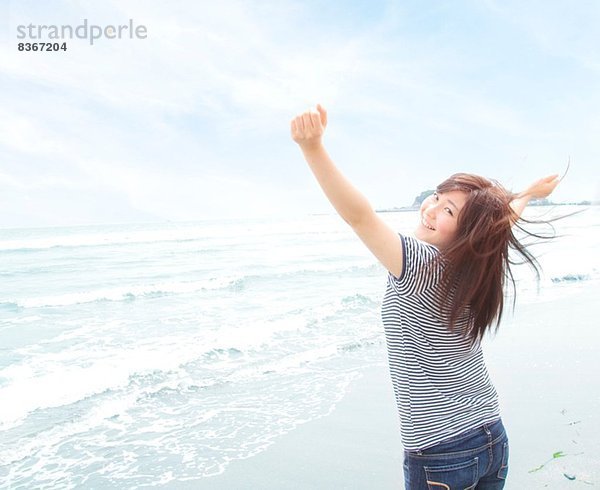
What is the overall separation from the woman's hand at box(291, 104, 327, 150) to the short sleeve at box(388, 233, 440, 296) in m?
0.35

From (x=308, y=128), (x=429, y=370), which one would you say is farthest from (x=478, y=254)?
(x=308, y=128)

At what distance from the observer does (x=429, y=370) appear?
65.0 inches

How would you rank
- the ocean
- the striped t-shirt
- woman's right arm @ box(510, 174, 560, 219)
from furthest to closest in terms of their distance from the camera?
1. the ocean
2. woman's right arm @ box(510, 174, 560, 219)
3. the striped t-shirt

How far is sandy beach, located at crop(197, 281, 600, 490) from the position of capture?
384 cm

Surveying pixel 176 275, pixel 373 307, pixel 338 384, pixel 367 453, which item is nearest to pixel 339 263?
pixel 176 275

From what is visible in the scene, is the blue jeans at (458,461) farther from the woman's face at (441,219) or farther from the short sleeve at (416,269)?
the woman's face at (441,219)

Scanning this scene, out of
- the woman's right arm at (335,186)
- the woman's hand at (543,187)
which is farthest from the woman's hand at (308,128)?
the woman's hand at (543,187)

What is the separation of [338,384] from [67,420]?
2.84 meters

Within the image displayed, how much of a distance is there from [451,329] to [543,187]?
2.66 ft

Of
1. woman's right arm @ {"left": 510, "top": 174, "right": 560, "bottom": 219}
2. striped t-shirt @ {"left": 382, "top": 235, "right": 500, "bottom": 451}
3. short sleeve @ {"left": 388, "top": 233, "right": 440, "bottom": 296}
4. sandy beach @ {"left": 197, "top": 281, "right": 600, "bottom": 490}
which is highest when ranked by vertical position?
woman's right arm @ {"left": 510, "top": 174, "right": 560, "bottom": 219}

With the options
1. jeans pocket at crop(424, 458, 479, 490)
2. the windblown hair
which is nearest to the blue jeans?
jeans pocket at crop(424, 458, 479, 490)

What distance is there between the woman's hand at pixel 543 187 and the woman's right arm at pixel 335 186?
0.92 metres

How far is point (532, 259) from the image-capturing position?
188 centimetres

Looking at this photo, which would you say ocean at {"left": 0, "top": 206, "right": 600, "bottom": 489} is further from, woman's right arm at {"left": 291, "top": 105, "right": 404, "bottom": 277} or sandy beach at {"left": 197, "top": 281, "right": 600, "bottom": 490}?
woman's right arm at {"left": 291, "top": 105, "right": 404, "bottom": 277}
